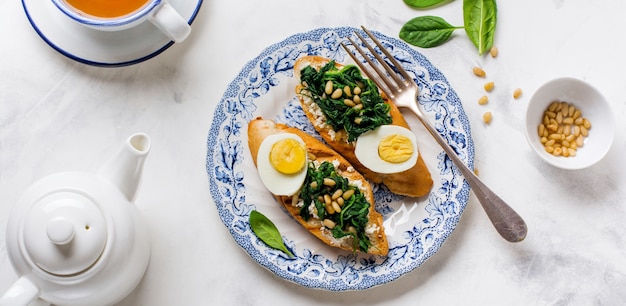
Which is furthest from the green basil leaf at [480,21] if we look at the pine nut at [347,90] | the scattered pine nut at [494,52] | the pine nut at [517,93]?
the pine nut at [347,90]

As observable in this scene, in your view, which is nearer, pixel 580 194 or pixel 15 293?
pixel 15 293

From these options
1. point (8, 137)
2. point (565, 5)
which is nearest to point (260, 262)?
point (8, 137)

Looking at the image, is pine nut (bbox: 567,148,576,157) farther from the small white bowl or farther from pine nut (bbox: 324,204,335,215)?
pine nut (bbox: 324,204,335,215)

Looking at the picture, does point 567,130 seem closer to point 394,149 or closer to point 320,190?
point 394,149

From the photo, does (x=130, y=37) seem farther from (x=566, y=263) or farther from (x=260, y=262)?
(x=566, y=263)

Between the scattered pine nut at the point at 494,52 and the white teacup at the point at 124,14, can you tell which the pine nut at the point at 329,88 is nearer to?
the white teacup at the point at 124,14

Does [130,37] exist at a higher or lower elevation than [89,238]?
higher

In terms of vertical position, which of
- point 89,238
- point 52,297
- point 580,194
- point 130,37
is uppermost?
point 130,37
